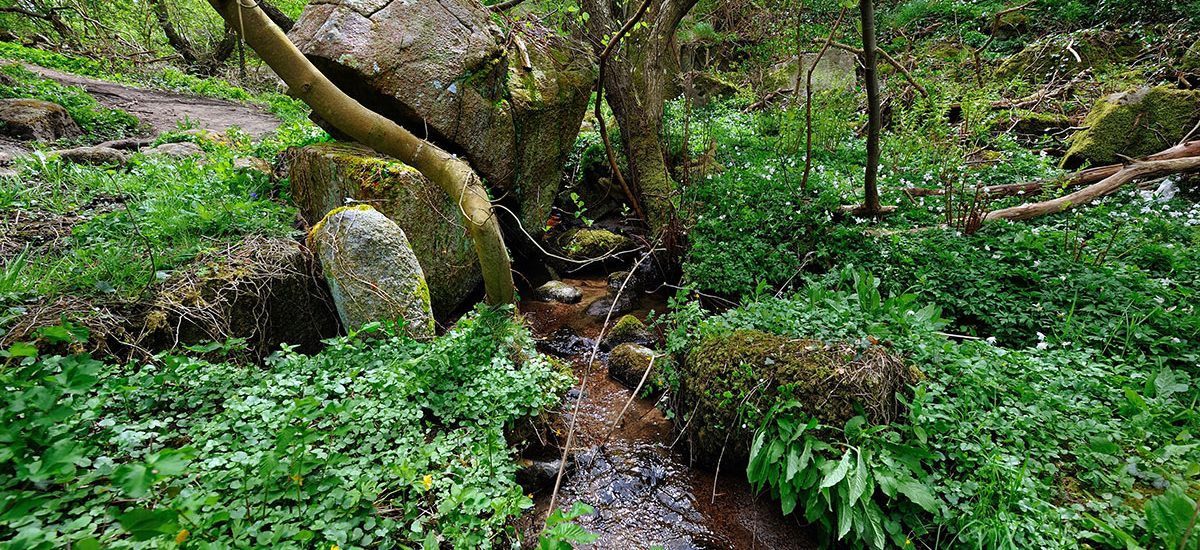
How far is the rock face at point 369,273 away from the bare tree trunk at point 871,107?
470 centimetres

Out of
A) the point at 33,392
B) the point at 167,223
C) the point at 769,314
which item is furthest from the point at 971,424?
the point at 167,223

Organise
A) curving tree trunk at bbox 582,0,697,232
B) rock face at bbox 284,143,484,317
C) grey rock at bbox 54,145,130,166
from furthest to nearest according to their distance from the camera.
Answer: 1. curving tree trunk at bbox 582,0,697,232
2. grey rock at bbox 54,145,130,166
3. rock face at bbox 284,143,484,317

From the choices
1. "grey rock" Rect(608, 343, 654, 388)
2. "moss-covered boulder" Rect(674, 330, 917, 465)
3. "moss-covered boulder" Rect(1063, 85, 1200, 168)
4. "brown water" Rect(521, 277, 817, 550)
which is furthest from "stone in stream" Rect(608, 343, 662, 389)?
"moss-covered boulder" Rect(1063, 85, 1200, 168)

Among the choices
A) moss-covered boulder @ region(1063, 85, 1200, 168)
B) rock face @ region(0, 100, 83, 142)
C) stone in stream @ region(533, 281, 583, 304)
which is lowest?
stone in stream @ region(533, 281, 583, 304)

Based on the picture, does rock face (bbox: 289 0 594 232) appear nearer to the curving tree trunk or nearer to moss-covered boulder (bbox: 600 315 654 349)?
the curving tree trunk

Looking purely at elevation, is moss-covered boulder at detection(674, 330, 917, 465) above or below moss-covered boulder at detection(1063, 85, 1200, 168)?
below

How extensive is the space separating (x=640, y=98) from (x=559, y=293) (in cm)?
302

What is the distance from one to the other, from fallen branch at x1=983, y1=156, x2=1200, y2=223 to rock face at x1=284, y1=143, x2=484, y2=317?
565cm

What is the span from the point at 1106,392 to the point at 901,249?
203cm

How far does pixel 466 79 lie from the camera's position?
5488 mm

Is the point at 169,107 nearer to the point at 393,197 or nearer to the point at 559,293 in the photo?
the point at 393,197

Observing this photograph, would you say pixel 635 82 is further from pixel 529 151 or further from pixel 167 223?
pixel 167 223

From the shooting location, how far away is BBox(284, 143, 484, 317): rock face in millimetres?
4594

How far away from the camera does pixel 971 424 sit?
2.41 metres
